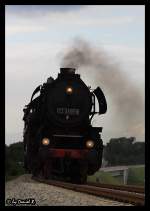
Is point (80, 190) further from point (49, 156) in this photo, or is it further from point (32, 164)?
point (32, 164)

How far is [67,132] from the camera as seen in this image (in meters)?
21.7

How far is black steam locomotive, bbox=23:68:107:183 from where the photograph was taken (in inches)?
840

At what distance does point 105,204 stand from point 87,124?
9.11 meters

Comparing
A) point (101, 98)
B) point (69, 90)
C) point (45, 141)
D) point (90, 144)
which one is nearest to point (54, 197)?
point (45, 141)

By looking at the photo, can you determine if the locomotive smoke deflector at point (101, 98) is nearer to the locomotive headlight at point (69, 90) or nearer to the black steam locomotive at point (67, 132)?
the black steam locomotive at point (67, 132)

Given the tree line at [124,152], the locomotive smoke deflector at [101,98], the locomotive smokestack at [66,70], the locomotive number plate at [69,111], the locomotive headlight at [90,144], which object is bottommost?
the tree line at [124,152]

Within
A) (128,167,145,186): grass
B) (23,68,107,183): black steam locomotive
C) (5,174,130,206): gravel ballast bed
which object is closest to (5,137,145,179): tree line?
(128,167,145,186): grass

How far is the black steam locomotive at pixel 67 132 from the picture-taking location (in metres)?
21.3

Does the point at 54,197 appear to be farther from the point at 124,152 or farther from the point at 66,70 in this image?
the point at 124,152

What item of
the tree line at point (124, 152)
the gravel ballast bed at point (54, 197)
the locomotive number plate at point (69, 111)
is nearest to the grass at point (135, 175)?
the tree line at point (124, 152)

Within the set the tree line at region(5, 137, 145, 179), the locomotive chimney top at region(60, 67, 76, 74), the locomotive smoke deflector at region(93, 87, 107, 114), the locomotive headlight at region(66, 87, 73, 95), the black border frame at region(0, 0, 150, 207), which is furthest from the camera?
the tree line at region(5, 137, 145, 179)

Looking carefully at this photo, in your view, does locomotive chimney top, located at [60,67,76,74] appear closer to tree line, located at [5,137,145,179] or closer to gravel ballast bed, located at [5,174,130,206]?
gravel ballast bed, located at [5,174,130,206]
